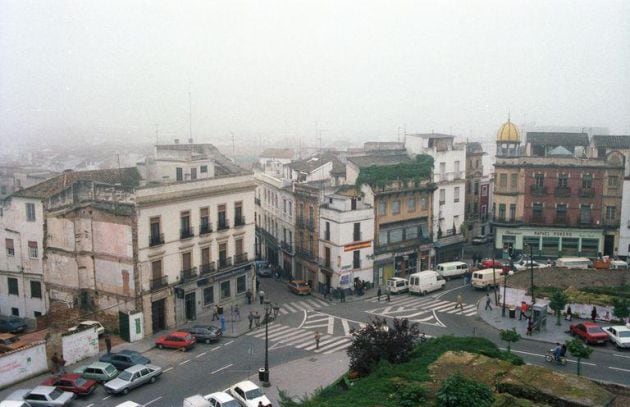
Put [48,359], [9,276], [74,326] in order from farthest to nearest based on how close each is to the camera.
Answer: [9,276] → [74,326] → [48,359]

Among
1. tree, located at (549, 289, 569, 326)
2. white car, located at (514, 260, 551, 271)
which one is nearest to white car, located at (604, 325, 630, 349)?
tree, located at (549, 289, 569, 326)

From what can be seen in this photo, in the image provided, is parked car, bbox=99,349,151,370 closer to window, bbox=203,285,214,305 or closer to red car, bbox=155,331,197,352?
red car, bbox=155,331,197,352

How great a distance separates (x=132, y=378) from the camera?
32094 mm

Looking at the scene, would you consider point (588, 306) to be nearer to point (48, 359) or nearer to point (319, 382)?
point (319, 382)

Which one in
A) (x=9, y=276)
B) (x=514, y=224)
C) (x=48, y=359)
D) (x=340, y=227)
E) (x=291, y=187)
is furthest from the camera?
(x=514, y=224)

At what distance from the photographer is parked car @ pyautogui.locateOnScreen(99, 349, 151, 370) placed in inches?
1352

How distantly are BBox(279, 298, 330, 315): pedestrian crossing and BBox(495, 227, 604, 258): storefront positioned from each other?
883 inches

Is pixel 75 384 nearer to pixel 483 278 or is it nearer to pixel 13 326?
pixel 13 326

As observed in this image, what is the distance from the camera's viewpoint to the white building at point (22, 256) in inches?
1775

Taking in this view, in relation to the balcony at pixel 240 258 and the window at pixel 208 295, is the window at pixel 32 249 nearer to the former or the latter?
the window at pixel 208 295

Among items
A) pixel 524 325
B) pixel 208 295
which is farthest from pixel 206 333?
pixel 524 325

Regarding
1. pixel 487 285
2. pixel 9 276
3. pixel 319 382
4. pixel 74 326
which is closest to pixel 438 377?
pixel 319 382

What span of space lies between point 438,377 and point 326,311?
89.5 ft

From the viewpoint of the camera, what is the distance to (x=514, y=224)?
63.0 metres
